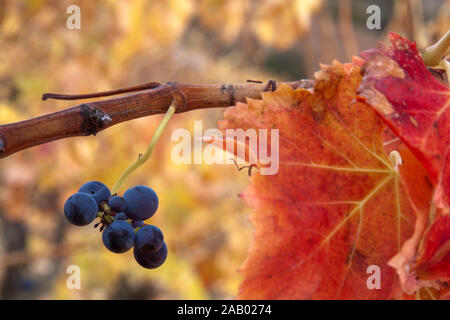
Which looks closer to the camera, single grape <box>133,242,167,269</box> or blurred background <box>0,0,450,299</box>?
single grape <box>133,242,167,269</box>

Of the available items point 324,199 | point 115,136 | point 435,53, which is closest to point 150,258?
point 324,199

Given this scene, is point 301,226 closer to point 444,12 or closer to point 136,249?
point 136,249

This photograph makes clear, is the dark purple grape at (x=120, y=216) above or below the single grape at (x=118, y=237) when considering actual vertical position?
above

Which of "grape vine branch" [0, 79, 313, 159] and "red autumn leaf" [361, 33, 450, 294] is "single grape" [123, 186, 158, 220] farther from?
"red autumn leaf" [361, 33, 450, 294]

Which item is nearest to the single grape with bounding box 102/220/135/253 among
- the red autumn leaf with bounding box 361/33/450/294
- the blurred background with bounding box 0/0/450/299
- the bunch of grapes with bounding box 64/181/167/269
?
the bunch of grapes with bounding box 64/181/167/269

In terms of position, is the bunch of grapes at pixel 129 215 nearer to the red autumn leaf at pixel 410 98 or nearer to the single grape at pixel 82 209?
the single grape at pixel 82 209

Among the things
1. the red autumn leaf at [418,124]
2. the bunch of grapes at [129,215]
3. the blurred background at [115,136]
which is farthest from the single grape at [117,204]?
the blurred background at [115,136]

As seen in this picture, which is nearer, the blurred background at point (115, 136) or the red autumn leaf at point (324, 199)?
the red autumn leaf at point (324, 199)

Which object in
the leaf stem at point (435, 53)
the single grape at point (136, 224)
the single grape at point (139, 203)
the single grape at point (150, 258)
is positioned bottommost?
the single grape at point (150, 258)
